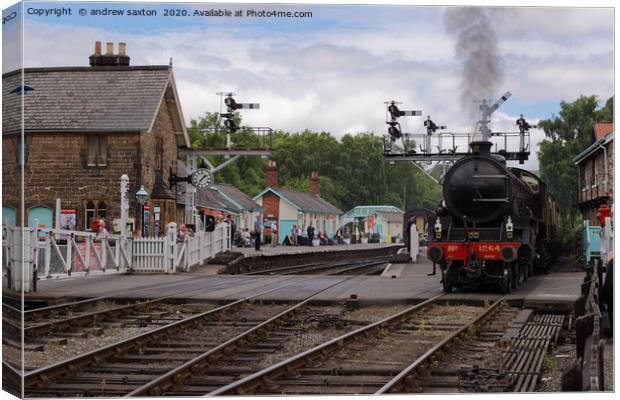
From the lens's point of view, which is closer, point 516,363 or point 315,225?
point 516,363

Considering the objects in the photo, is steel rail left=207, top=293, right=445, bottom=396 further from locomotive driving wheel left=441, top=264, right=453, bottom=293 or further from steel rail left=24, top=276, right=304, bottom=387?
locomotive driving wheel left=441, top=264, right=453, bottom=293

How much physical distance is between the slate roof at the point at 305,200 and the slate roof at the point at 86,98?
206 centimetres

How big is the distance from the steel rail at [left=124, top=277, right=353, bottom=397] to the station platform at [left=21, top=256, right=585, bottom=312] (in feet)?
7.85

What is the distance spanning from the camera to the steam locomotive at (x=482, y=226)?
1678 cm

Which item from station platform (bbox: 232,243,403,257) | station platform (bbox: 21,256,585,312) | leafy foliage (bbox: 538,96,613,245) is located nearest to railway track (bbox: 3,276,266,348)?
station platform (bbox: 21,256,585,312)

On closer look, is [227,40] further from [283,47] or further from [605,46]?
[605,46]

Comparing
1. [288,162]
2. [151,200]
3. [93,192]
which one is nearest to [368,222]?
[288,162]

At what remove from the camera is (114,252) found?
691 inches

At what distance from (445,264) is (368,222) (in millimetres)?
2889

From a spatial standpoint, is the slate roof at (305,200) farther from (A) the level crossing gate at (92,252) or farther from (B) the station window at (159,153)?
(A) the level crossing gate at (92,252)

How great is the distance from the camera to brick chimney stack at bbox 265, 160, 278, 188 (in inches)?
498

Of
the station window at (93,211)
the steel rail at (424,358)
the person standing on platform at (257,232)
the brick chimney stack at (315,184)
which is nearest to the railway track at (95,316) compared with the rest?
the station window at (93,211)

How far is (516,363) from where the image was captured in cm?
973

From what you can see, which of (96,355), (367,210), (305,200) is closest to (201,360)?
(96,355)
